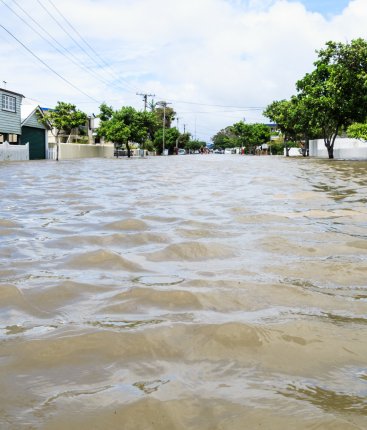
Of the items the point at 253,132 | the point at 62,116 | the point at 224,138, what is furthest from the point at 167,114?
the point at 224,138

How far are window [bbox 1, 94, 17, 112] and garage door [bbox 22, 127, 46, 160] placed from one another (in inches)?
96.2

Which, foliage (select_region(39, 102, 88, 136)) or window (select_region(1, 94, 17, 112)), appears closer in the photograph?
window (select_region(1, 94, 17, 112))

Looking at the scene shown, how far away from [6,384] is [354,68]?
3217 cm

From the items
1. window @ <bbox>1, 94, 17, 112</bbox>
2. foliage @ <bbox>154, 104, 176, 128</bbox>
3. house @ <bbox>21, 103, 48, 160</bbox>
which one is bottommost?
house @ <bbox>21, 103, 48, 160</bbox>

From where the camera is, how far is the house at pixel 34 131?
3534cm

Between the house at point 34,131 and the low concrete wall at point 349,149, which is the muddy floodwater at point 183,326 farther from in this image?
the house at point 34,131

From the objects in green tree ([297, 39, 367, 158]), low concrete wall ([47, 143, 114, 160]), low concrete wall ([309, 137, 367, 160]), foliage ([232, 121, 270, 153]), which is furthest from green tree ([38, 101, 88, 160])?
foliage ([232, 121, 270, 153])

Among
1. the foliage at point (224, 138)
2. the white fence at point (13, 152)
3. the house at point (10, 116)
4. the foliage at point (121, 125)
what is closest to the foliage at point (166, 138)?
the foliage at point (121, 125)

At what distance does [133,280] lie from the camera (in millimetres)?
3613

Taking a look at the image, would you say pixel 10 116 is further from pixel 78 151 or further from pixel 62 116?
pixel 78 151

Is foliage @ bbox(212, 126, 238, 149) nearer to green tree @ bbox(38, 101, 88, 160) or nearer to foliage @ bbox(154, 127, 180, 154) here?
foliage @ bbox(154, 127, 180, 154)

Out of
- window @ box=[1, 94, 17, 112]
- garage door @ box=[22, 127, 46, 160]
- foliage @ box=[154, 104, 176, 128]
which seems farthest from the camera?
foliage @ box=[154, 104, 176, 128]

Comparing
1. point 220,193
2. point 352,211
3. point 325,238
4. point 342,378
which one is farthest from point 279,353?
point 220,193

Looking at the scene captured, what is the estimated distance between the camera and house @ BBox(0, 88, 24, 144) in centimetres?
3148
